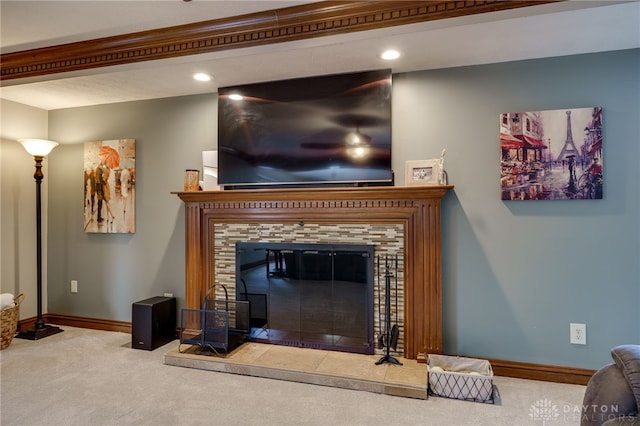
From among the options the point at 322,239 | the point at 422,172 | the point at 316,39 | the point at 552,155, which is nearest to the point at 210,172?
the point at 322,239

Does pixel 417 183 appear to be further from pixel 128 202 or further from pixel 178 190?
pixel 128 202

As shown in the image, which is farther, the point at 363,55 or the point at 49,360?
the point at 49,360

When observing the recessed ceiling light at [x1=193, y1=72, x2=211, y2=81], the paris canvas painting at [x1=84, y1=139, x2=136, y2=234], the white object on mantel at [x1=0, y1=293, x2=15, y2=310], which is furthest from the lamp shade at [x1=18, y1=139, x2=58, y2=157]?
the recessed ceiling light at [x1=193, y1=72, x2=211, y2=81]

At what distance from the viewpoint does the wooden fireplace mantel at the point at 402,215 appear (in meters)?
2.70

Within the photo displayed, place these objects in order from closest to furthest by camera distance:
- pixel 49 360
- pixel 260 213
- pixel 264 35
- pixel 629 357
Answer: pixel 629 357 → pixel 264 35 → pixel 49 360 → pixel 260 213

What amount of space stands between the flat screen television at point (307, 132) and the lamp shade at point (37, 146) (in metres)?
1.67

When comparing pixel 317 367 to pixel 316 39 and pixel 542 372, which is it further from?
pixel 316 39

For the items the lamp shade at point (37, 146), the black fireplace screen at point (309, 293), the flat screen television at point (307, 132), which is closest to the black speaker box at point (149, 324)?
the black fireplace screen at point (309, 293)

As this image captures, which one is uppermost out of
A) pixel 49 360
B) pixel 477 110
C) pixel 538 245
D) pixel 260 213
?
pixel 477 110

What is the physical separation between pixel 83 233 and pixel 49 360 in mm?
1346

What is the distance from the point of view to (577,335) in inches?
99.7

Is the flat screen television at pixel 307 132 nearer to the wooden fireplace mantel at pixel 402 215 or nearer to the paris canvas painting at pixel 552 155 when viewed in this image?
the wooden fireplace mantel at pixel 402 215

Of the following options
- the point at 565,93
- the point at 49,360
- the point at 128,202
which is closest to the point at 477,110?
the point at 565,93

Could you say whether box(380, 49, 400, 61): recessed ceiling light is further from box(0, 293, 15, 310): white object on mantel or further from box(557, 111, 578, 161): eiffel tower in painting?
box(0, 293, 15, 310): white object on mantel
